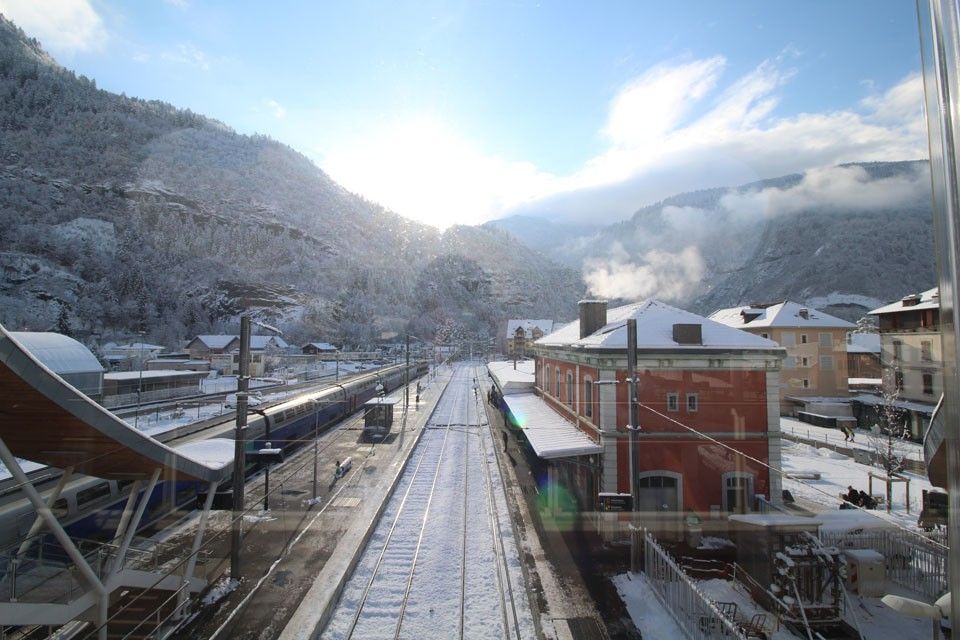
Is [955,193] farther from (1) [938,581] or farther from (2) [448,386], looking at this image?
(2) [448,386]

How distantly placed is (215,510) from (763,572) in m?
10.7

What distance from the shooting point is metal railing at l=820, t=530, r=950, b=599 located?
1854 mm

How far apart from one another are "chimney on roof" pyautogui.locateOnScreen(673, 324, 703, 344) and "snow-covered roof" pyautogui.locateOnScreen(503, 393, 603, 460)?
112 inches

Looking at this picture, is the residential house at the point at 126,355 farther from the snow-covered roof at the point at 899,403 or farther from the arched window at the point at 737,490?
the arched window at the point at 737,490

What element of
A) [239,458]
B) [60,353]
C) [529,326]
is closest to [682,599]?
[239,458]

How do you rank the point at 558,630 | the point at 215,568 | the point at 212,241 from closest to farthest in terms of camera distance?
the point at 558,630 → the point at 215,568 → the point at 212,241

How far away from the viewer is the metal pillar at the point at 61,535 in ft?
10.5

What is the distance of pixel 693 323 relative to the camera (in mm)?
8438

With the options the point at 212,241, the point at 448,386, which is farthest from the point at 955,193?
the point at 212,241

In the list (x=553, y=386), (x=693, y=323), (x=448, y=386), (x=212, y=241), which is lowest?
(x=448, y=386)

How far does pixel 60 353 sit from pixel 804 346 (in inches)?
336

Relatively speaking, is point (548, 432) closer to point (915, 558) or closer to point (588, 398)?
point (588, 398)

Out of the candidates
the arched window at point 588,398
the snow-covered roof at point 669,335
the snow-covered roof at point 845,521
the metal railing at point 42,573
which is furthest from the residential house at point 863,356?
the metal railing at point 42,573

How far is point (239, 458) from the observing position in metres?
6.50
